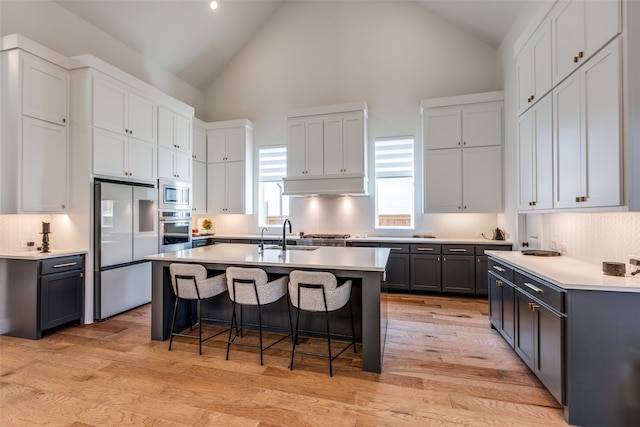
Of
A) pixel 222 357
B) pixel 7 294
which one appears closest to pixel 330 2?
pixel 222 357

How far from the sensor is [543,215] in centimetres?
350

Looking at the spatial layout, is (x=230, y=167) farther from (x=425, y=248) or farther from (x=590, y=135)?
(x=590, y=135)

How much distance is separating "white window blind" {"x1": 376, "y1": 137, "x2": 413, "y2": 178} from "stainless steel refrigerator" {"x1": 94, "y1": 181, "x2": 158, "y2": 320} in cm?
375

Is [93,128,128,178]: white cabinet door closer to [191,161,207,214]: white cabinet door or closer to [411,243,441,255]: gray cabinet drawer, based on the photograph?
[191,161,207,214]: white cabinet door

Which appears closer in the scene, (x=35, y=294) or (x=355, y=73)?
(x=35, y=294)

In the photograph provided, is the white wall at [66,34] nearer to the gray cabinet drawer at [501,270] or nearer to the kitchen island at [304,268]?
the kitchen island at [304,268]

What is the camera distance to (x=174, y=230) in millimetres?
4777

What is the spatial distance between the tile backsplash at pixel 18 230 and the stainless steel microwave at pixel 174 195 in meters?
1.38

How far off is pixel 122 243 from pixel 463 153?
504cm

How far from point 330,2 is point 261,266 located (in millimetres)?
5337

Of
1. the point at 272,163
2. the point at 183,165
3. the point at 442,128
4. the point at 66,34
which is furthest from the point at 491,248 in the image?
the point at 66,34

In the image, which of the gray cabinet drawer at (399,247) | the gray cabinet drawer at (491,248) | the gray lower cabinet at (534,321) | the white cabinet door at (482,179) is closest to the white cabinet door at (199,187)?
the gray cabinet drawer at (399,247)

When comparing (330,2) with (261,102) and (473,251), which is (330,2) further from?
(473,251)

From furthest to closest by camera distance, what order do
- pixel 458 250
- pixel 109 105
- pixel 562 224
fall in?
pixel 458 250 → pixel 109 105 → pixel 562 224
